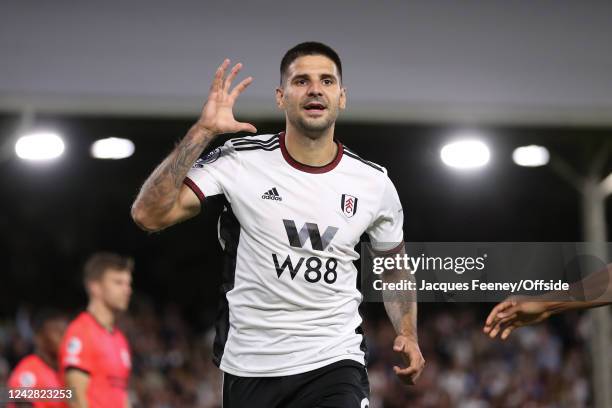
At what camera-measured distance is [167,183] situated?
4039mm

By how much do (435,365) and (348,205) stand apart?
34.0 feet

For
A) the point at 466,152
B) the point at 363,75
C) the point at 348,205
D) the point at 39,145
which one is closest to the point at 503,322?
the point at 348,205

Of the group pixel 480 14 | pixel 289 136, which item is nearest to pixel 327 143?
pixel 289 136

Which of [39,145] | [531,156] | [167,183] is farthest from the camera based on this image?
[531,156]

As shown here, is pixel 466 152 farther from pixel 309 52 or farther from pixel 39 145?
pixel 309 52

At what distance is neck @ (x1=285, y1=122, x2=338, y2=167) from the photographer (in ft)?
14.5

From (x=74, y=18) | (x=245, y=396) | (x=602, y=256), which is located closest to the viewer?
(x=245, y=396)

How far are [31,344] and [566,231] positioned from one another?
9.86m

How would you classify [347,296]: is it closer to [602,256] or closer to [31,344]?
[602,256]

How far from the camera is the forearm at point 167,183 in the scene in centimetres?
403

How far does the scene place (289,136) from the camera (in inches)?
175

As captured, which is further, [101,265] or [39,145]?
[39,145]

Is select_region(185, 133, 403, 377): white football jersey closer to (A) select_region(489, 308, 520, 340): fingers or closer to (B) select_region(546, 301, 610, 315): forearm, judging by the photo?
(A) select_region(489, 308, 520, 340): fingers

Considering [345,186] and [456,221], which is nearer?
[345,186]
